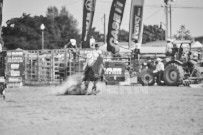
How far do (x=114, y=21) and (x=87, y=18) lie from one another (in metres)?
2.35

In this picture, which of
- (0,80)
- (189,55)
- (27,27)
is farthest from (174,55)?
(27,27)

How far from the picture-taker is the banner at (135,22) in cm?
2758

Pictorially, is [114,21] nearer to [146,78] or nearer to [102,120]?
[146,78]

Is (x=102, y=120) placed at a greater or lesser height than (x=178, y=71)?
lesser

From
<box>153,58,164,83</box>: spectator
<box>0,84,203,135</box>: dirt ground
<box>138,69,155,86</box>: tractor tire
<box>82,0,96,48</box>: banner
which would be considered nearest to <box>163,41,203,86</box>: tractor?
<box>153,58,164,83</box>: spectator

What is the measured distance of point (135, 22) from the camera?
2794 centimetres

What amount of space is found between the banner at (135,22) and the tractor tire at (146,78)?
18.6 feet

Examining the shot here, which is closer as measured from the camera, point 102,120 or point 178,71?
point 102,120

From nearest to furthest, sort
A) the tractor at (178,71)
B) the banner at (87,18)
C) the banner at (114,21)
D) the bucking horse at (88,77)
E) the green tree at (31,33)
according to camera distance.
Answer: the bucking horse at (88,77) < the tractor at (178,71) < the banner at (114,21) < the banner at (87,18) < the green tree at (31,33)

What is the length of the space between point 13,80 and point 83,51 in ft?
14.8

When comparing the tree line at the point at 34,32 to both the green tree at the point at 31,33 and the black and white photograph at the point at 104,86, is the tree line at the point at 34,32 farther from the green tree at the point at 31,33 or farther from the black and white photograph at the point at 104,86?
the black and white photograph at the point at 104,86

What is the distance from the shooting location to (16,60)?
2177 centimetres

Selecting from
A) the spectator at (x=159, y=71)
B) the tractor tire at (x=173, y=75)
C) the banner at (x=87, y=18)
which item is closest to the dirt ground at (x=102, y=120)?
the tractor tire at (x=173, y=75)

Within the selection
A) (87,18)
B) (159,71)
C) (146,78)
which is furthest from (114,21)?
(159,71)
